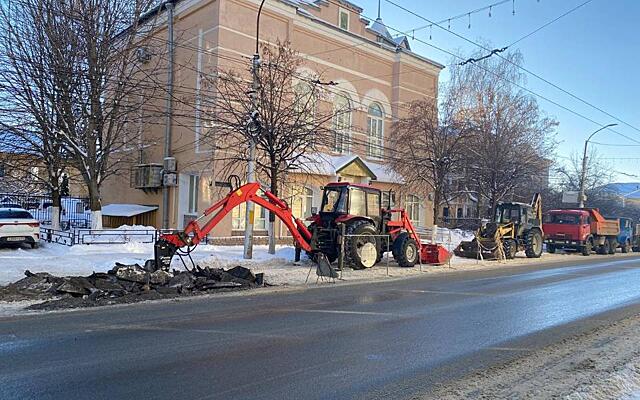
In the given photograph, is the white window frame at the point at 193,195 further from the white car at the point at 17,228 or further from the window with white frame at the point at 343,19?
the window with white frame at the point at 343,19

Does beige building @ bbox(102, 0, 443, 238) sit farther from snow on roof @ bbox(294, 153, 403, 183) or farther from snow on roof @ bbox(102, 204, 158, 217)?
snow on roof @ bbox(102, 204, 158, 217)

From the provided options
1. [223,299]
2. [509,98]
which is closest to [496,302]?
[223,299]

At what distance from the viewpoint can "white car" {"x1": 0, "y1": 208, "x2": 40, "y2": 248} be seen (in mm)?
17344

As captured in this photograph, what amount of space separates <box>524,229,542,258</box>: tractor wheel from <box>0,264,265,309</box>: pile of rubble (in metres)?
17.1

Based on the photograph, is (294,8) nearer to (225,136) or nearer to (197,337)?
(225,136)

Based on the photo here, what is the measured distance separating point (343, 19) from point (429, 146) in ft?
32.4

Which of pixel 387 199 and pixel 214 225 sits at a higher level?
pixel 387 199

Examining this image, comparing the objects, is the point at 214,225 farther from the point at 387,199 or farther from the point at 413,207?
the point at 413,207

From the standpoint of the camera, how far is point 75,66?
19.8 meters

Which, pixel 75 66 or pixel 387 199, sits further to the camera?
pixel 75 66

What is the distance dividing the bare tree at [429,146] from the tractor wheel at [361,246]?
40.5ft

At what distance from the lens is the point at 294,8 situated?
26953 mm

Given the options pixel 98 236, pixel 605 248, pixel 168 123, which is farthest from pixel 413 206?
pixel 98 236

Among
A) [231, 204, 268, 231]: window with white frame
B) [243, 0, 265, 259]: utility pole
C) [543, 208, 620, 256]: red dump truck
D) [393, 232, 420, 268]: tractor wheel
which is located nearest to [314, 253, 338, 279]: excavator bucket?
[243, 0, 265, 259]: utility pole
